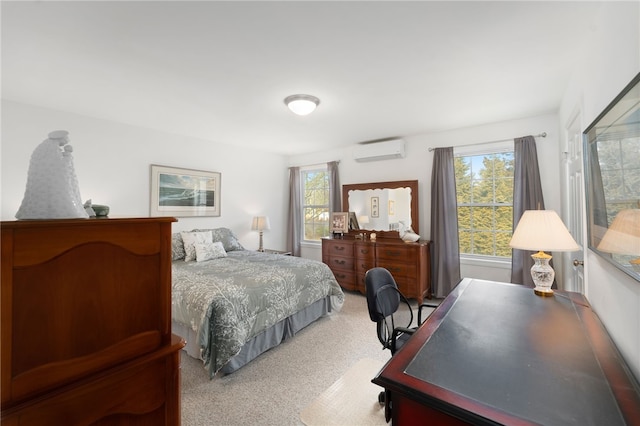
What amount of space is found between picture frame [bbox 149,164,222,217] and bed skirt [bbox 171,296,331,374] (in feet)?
6.20

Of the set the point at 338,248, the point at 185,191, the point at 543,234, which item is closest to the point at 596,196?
the point at 543,234

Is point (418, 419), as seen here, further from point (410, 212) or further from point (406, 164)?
point (406, 164)

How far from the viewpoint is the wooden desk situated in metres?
0.76

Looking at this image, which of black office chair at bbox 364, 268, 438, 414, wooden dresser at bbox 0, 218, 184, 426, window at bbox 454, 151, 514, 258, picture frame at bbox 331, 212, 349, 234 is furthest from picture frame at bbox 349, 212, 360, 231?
wooden dresser at bbox 0, 218, 184, 426

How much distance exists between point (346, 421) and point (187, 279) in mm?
1836

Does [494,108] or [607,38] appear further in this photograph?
[494,108]

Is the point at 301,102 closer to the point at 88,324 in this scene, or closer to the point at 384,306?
the point at 384,306

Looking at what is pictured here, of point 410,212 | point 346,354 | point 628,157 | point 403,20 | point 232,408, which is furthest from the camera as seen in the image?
point 410,212

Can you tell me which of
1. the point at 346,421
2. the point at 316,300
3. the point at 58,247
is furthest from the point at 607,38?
the point at 316,300

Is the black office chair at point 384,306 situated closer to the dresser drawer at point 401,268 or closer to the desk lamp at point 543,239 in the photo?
the desk lamp at point 543,239

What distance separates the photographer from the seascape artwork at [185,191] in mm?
3867

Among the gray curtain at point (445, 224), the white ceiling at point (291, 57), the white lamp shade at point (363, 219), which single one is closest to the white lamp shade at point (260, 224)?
the white lamp shade at point (363, 219)

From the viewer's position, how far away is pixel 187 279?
261 cm

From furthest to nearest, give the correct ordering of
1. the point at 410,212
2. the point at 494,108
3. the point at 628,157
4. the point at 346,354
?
the point at 410,212, the point at 494,108, the point at 346,354, the point at 628,157
